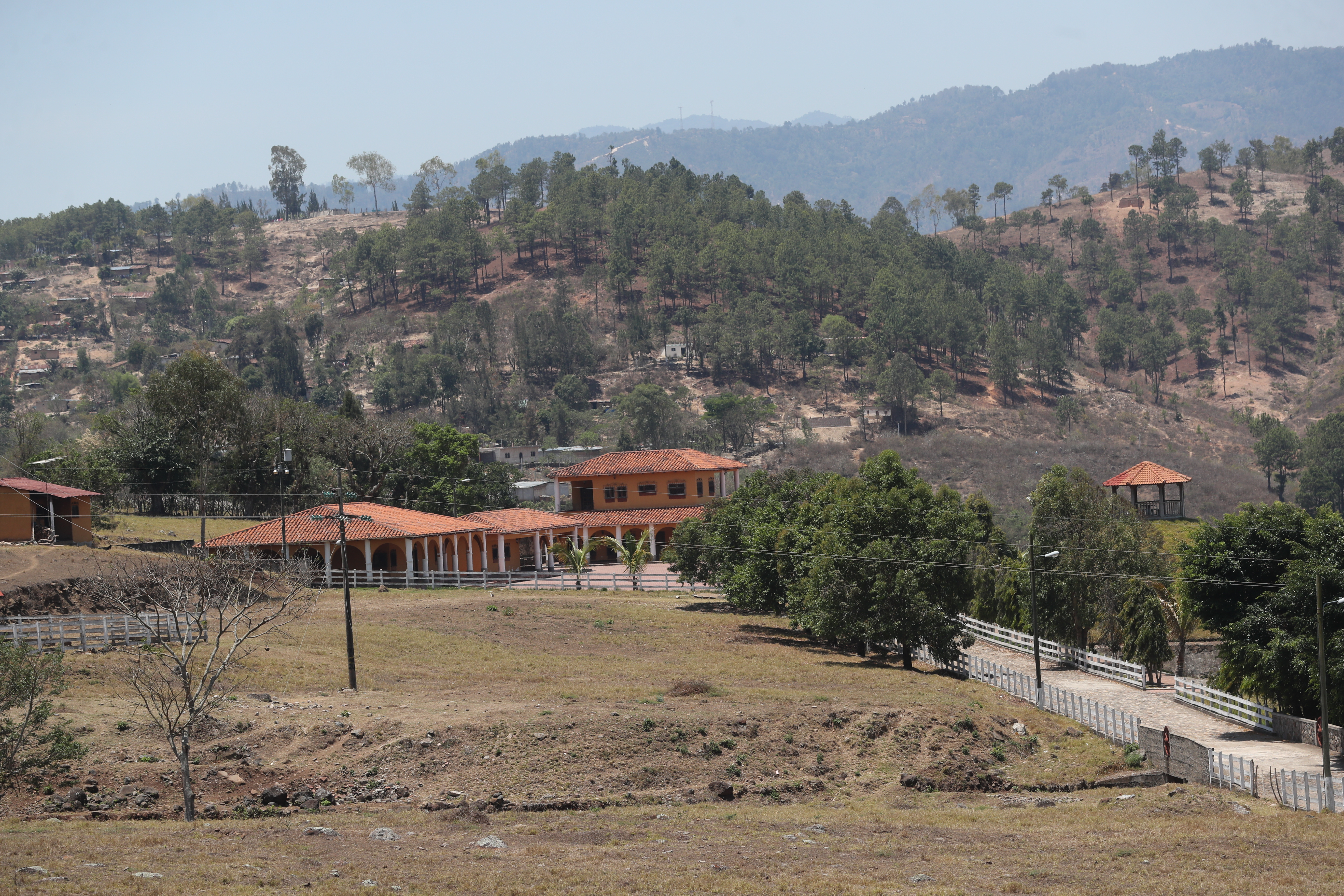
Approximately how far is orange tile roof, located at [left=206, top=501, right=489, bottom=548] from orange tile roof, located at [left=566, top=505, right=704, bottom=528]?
14089mm

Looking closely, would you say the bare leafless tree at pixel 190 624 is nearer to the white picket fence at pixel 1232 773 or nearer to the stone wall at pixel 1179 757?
the stone wall at pixel 1179 757

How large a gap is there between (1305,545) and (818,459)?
9892 cm

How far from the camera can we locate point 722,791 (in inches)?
1106

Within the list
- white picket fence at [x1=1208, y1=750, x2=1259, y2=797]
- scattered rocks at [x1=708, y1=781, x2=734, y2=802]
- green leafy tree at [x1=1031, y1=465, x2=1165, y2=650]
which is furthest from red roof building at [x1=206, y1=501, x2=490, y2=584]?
white picket fence at [x1=1208, y1=750, x2=1259, y2=797]

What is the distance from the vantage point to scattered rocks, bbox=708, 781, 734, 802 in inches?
1106

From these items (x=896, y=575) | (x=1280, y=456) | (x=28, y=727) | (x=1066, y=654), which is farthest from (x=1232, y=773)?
(x=1280, y=456)

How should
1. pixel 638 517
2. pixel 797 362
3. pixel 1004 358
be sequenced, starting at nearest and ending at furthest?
1. pixel 638 517
2. pixel 1004 358
3. pixel 797 362

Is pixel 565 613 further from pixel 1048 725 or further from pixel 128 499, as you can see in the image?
pixel 128 499

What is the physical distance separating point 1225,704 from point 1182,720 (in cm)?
149

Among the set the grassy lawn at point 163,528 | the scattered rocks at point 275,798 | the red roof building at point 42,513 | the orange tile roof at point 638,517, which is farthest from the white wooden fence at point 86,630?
the orange tile roof at point 638,517

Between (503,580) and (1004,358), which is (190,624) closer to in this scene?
(503,580)

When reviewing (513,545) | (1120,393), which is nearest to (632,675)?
(513,545)

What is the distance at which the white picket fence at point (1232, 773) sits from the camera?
28609mm

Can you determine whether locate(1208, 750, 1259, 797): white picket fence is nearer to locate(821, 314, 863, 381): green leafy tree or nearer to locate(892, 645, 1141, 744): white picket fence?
locate(892, 645, 1141, 744): white picket fence
